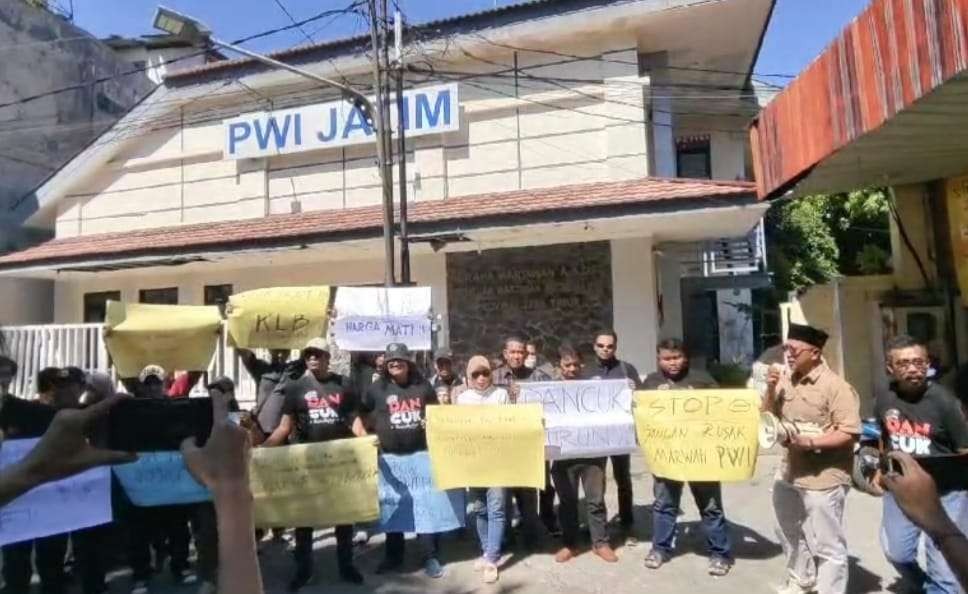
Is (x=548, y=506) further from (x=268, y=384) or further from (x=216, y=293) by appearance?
(x=216, y=293)

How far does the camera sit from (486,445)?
5539mm

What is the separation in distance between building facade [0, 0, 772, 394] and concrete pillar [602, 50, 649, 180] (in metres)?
0.03

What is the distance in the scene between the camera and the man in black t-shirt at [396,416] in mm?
5625

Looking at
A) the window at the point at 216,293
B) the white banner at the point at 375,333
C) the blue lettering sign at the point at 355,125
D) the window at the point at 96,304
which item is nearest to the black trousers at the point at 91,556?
the white banner at the point at 375,333

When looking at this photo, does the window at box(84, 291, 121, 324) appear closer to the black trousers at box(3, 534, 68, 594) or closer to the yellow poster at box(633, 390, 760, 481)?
the black trousers at box(3, 534, 68, 594)

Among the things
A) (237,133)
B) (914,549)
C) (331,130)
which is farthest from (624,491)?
(237,133)

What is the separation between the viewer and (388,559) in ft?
18.6

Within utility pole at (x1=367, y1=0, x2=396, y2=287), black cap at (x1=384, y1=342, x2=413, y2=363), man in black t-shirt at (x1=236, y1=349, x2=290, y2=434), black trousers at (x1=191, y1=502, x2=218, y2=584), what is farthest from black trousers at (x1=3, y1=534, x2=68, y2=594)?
utility pole at (x1=367, y1=0, x2=396, y2=287)

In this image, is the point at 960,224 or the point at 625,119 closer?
the point at 960,224

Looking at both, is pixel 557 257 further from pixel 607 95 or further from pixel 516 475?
pixel 516 475

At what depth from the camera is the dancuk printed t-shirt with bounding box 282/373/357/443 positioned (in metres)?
→ 5.49

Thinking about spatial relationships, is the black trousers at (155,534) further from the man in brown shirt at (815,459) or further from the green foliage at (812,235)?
the green foliage at (812,235)

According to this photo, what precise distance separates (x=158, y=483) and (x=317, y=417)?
1.23 meters

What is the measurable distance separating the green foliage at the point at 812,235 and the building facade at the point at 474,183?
3.04m
